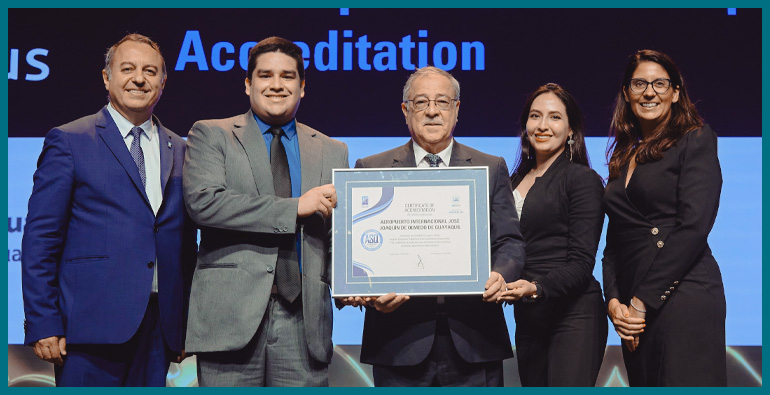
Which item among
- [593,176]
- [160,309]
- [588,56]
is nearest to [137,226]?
[160,309]

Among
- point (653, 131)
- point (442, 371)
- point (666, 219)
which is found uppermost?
point (653, 131)

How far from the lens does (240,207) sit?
226cm

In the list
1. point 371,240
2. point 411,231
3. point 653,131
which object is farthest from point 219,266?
point 653,131

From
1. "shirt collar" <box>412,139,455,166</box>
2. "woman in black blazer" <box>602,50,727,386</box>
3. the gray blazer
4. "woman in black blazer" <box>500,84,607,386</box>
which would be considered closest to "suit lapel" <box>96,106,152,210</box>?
the gray blazer

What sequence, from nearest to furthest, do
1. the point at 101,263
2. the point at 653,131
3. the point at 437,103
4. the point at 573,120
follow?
1. the point at 101,263
2. the point at 437,103
3. the point at 653,131
4. the point at 573,120

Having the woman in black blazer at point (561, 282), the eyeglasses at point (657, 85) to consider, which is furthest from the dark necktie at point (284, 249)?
the eyeglasses at point (657, 85)

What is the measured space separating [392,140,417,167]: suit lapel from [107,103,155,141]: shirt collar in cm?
94

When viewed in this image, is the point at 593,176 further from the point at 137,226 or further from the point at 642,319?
the point at 137,226

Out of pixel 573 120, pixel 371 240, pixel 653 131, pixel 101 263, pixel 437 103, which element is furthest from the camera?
pixel 573 120

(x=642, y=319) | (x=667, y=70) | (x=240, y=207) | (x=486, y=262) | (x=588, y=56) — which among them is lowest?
(x=642, y=319)

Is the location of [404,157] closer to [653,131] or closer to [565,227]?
[565,227]

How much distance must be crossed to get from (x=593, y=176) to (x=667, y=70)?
0.48 meters

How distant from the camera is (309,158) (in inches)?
97.5

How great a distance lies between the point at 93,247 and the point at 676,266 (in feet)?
6.62
